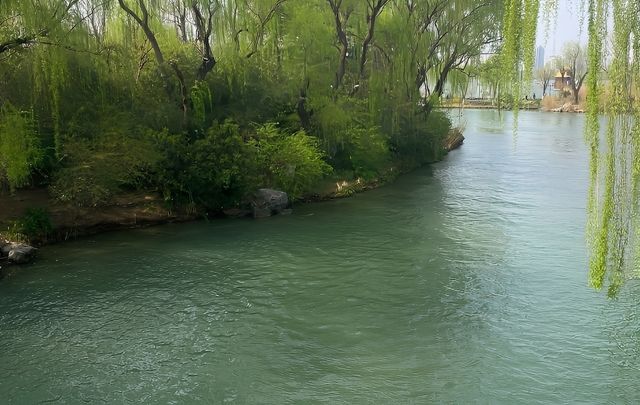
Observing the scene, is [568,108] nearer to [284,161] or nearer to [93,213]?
[284,161]

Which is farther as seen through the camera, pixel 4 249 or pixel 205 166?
pixel 205 166

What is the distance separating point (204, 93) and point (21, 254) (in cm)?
659

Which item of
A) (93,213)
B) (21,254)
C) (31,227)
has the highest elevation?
(93,213)

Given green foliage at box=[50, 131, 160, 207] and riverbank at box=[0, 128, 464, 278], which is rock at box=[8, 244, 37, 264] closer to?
riverbank at box=[0, 128, 464, 278]

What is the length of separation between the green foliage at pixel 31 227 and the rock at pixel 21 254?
2.28 ft

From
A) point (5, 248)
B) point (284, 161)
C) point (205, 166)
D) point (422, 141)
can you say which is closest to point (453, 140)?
point (422, 141)

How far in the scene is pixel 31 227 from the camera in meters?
12.2

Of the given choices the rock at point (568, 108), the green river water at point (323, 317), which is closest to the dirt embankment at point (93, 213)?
the green river water at point (323, 317)

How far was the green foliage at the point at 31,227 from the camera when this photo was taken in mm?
11953

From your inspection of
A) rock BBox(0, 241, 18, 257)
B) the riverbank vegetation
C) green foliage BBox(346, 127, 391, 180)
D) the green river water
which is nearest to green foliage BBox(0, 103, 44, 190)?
the riverbank vegetation

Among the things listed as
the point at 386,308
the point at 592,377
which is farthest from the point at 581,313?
the point at 386,308

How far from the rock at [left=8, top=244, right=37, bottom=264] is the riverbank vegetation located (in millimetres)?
1473

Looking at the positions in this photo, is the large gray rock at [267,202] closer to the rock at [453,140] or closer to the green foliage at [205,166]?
the green foliage at [205,166]

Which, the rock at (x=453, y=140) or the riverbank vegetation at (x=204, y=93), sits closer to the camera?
the riverbank vegetation at (x=204, y=93)
